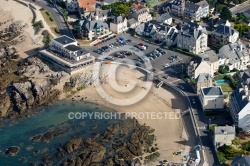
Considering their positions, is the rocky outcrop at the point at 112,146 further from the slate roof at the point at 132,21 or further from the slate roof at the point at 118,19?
the slate roof at the point at 132,21

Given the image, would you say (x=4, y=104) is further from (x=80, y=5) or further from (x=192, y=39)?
(x=80, y=5)

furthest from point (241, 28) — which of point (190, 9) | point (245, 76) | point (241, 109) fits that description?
point (241, 109)

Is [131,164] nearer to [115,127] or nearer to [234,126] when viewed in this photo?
[115,127]

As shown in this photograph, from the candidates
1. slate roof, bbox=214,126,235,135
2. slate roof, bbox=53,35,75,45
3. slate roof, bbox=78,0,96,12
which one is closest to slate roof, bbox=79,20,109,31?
slate roof, bbox=53,35,75,45

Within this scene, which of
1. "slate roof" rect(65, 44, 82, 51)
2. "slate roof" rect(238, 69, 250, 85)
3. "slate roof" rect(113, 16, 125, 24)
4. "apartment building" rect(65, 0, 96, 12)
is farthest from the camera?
"apartment building" rect(65, 0, 96, 12)

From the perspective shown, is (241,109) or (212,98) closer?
(241,109)

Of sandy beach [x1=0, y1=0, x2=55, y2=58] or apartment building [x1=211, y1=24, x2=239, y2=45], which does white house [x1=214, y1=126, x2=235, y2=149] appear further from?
sandy beach [x1=0, y1=0, x2=55, y2=58]

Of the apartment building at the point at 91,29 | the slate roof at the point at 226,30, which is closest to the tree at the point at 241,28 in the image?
the slate roof at the point at 226,30

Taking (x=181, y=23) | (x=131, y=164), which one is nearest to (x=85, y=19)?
(x=181, y=23)
